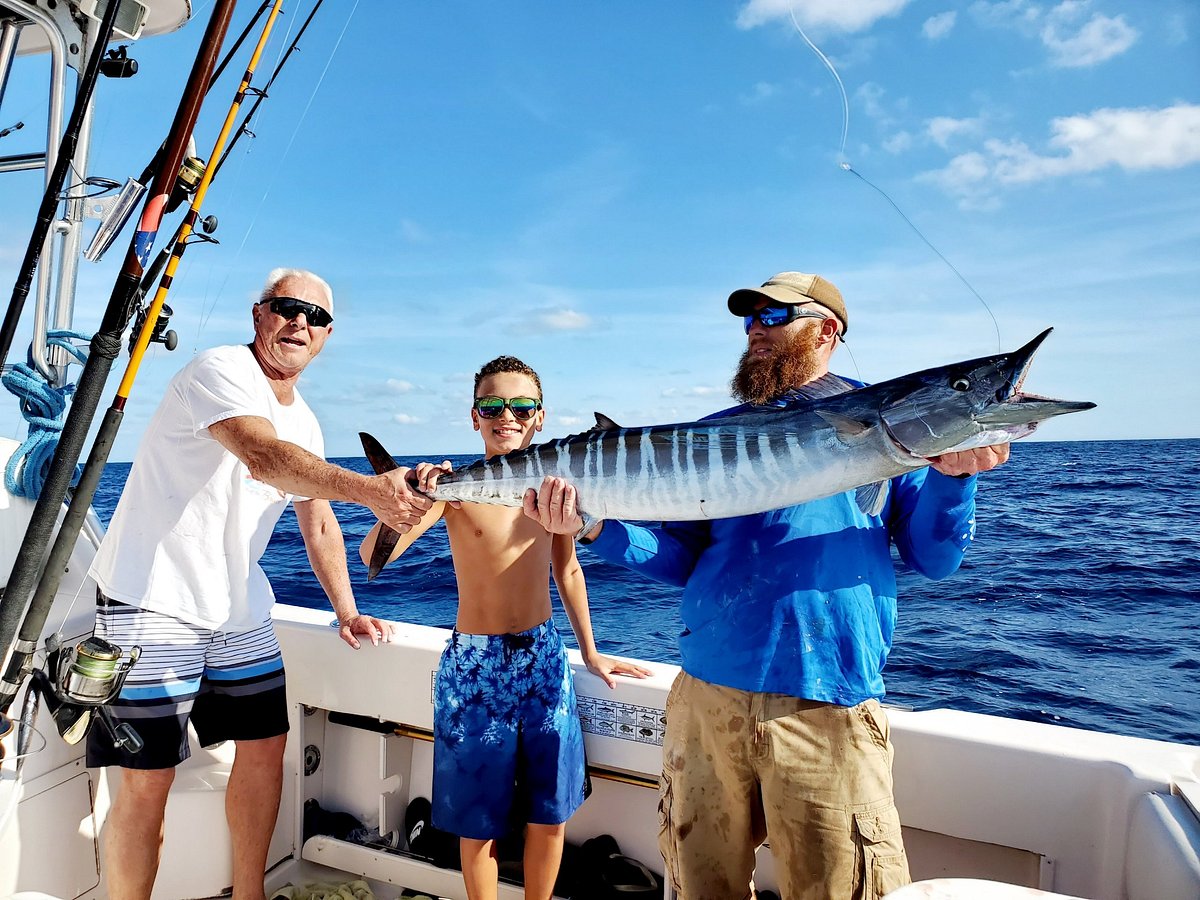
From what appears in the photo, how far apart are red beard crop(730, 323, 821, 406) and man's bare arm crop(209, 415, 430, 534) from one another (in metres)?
1.23

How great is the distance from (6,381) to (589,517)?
2.41 meters

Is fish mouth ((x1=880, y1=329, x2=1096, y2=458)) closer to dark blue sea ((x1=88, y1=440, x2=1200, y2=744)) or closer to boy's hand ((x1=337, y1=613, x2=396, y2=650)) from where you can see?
dark blue sea ((x1=88, y1=440, x2=1200, y2=744))

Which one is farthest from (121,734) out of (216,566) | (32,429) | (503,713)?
(32,429)

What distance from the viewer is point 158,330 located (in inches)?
110

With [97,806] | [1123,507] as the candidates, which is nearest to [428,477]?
[97,806]

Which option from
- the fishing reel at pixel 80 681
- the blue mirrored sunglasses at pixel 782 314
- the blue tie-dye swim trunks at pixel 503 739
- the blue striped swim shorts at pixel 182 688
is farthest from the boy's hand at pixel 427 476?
the blue mirrored sunglasses at pixel 782 314

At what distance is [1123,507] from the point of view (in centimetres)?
2289

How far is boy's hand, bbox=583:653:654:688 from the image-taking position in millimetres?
2953

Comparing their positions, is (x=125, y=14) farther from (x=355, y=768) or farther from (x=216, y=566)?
(x=355, y=768)

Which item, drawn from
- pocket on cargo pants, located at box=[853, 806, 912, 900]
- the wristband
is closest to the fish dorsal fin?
the wristband

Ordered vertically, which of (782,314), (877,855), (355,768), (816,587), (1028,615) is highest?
(782,314)

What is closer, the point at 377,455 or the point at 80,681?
the point at 80,681

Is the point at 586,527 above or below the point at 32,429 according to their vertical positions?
below

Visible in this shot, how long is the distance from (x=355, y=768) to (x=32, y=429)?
2030mm
